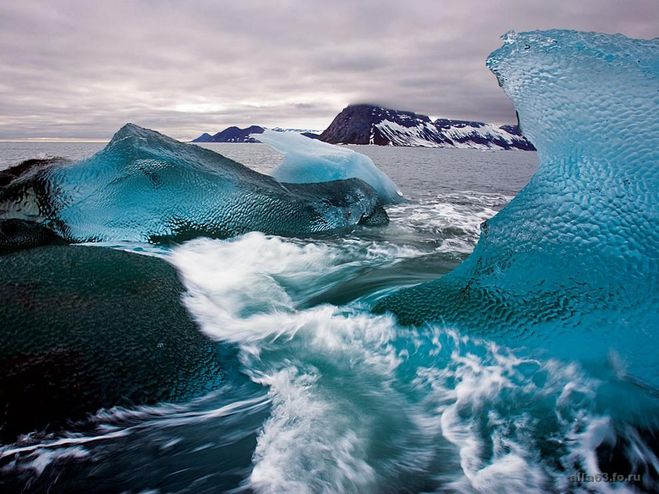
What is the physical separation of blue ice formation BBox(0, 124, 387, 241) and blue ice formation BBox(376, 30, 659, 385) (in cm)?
515

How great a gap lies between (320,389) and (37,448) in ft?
6.69

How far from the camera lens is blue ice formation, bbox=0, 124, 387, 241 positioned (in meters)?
7.46

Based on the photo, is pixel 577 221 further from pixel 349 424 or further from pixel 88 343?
pixel 88 343

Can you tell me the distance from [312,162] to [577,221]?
971 cm

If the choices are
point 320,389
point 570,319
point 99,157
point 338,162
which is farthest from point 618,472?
point 338,162

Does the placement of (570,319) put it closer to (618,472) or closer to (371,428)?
(618,472)

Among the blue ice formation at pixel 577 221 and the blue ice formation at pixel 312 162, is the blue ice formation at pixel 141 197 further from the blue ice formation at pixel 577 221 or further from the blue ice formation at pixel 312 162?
the blue ice formation at pixel 577 221

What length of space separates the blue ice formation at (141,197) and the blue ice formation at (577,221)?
16.9 ft

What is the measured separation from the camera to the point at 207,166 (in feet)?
27.6

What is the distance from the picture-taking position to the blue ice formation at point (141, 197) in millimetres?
7461

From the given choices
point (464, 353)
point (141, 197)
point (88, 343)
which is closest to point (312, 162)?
point (141, 197)

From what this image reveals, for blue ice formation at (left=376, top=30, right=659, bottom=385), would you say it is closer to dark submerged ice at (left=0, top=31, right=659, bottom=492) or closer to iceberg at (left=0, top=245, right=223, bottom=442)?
dark submerged ice at (left=0, top=31, right=659, bottom=492)

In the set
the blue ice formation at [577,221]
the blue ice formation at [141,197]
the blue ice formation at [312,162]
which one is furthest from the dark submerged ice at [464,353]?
the blue ice formation at [312,162]

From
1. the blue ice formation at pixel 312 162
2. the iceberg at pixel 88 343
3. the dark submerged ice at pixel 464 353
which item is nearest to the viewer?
the dark submerged ice at pixel 464 353
